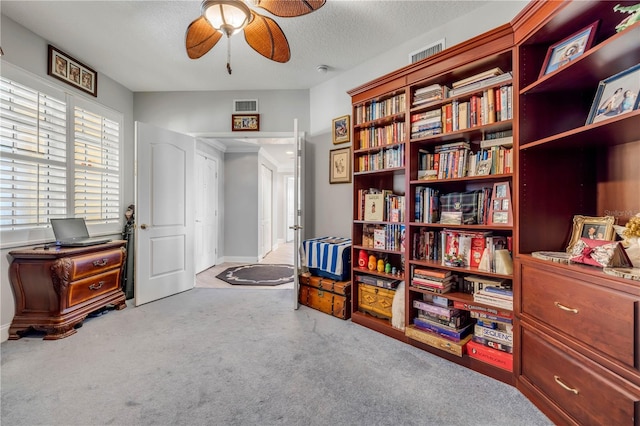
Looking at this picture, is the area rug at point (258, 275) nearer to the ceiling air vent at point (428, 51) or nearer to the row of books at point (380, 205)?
the row of books at point (380, 205)

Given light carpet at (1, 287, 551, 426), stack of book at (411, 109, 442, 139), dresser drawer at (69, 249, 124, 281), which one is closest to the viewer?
light carpet at (1, 287, 551, 426)

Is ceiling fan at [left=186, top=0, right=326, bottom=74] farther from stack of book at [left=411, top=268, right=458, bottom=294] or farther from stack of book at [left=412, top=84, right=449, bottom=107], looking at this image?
stack of book at [left=411, top=268, right=458, bottom=294]

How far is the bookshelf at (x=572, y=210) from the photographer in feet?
3.77

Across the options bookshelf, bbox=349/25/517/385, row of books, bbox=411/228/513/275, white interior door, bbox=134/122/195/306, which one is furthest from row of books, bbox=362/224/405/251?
white interior door, bbox=134/122/195/306

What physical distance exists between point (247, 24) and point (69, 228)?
262 cm

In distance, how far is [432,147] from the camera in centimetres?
240

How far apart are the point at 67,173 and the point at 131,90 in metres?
1.55

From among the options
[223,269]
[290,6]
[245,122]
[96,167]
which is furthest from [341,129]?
[223,269]

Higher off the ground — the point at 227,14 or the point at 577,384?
the point at 227,14

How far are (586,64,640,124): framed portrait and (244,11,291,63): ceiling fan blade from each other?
1765 millimetres

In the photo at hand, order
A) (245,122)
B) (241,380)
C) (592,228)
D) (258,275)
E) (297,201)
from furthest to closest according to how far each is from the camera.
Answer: (258,275), (245,122), (297,201), (241,380), (592,228)

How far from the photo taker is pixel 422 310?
2.22 metres

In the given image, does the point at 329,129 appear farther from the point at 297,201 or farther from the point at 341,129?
the point at 297,201

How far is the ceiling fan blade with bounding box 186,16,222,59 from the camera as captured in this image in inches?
70.4
